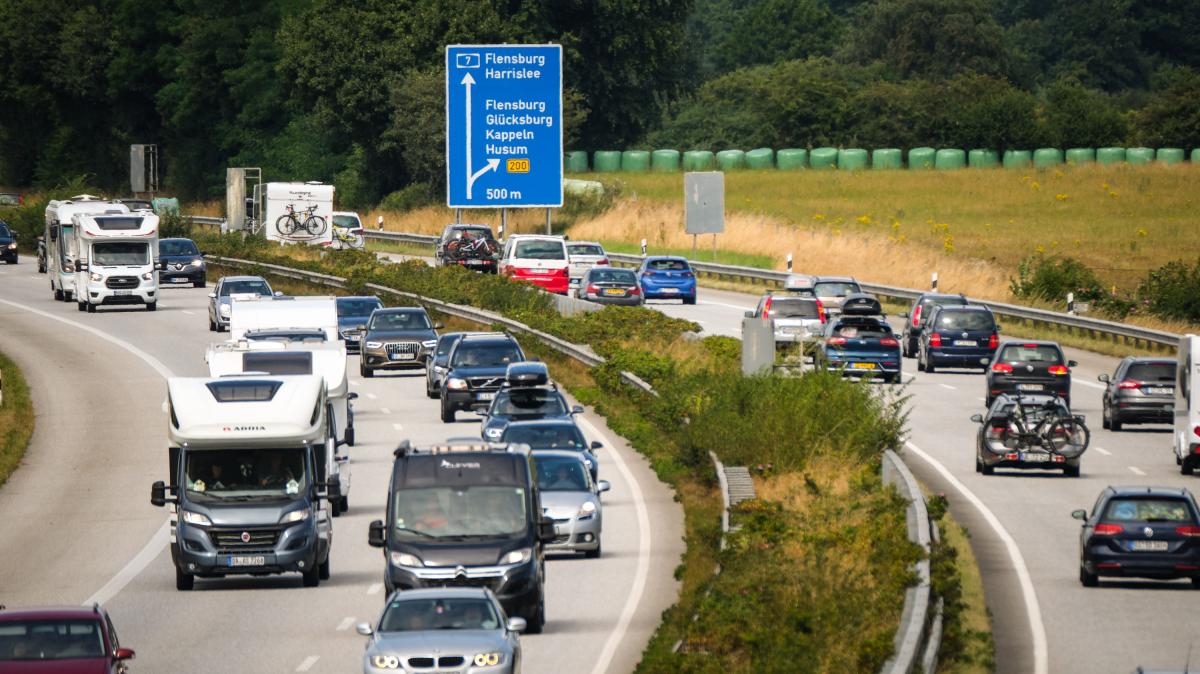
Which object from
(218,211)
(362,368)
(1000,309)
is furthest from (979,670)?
(218,211)

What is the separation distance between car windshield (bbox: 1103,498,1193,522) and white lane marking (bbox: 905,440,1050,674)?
4.76ft

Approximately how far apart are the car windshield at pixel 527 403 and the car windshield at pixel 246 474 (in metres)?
10.7

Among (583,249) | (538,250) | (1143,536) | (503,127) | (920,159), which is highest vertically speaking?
(503,127)

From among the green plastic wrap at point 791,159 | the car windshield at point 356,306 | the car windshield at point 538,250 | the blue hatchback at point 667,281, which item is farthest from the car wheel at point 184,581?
the green plastic wrap at point 791,159

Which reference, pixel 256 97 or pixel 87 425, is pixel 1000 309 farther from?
pixel 256 97

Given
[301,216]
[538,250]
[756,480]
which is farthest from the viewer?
[301,216]

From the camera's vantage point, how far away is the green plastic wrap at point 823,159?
122938 millimetres

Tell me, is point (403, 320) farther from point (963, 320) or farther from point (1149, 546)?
point (1149, 546)

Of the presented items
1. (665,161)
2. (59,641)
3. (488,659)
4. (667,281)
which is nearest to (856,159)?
(665,161)

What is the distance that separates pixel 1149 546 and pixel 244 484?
38.0 ft

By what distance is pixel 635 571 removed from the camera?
2828 centimetres

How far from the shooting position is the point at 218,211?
118m

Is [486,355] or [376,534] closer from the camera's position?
[376,534]

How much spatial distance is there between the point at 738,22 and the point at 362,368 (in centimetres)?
12649
